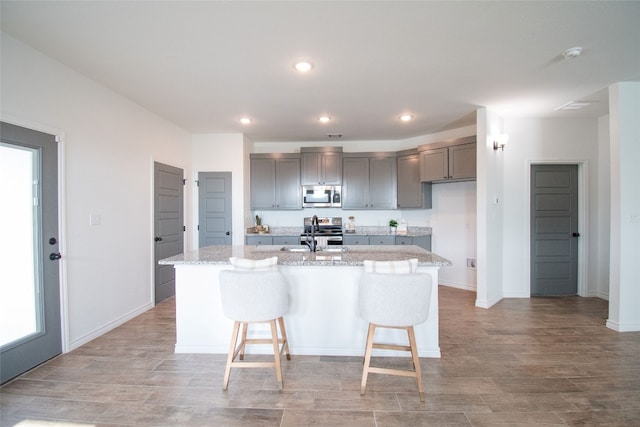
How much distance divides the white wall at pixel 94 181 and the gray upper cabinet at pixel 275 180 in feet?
5.83

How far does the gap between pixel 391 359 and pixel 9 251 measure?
10.3 feet

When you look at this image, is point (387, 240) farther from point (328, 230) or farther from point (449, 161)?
point (449, 161)

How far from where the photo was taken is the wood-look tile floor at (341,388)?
6.15 ft

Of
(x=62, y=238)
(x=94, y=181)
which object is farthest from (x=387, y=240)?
(x=62, y=238)

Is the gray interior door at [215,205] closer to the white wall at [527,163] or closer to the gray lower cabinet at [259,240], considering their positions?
the gray lower cabinet at [259,240]

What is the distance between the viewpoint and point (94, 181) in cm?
306

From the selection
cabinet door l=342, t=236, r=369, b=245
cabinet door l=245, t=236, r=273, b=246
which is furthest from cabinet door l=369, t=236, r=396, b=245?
cabinet door l=245, t=236, r=273, b=246

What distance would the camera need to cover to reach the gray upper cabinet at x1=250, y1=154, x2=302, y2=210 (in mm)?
5445

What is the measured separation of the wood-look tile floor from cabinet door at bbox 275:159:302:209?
3.00m

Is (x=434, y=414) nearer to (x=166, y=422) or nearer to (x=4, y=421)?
(x=166, y=422)

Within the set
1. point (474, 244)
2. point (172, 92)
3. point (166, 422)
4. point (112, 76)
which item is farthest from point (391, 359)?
point (112, 76)

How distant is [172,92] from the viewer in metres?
3.33

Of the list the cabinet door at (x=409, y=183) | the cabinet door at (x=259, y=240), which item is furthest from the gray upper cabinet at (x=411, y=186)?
→ the cabinet door at (x=259, y=240)

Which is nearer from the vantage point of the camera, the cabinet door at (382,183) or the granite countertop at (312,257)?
the granite countertop at (312,257)
